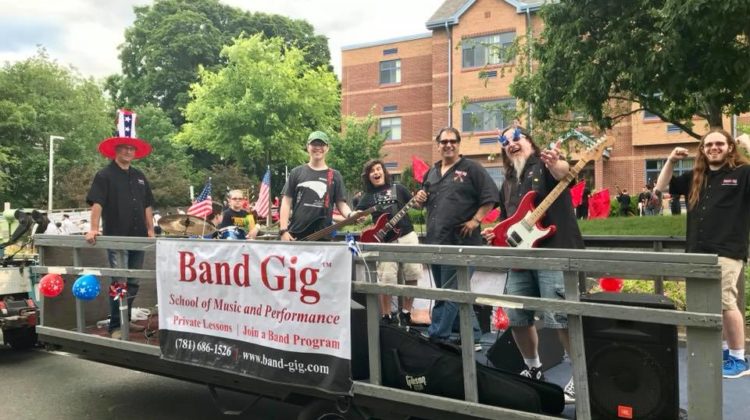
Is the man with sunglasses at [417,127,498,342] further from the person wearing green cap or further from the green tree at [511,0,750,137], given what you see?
the green tree at [511,0,750,137]

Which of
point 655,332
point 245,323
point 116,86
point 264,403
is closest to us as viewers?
point 655,332

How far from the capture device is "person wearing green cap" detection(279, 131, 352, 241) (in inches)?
205

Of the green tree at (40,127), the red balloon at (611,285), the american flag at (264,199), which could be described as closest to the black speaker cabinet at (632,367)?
the red balloon at (611,285)

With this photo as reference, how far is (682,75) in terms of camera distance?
891cm

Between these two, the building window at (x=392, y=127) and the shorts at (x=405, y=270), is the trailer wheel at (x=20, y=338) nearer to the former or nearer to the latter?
the shorts at (x=405, y=270)

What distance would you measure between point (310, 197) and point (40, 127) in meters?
33.7

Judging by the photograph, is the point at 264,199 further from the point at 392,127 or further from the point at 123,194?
the point at 392,127

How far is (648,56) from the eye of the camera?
29.6 feet

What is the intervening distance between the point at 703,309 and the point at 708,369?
260 millimetres

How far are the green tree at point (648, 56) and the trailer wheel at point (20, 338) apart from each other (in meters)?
9.17

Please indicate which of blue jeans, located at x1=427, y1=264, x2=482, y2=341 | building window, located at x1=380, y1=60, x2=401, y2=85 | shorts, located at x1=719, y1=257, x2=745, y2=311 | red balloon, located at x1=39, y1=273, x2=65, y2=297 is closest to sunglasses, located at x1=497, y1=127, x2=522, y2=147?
blue jeans, located at x1=427, y1=264, x2=482, y2=341

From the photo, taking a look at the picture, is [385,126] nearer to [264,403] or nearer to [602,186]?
[602,186]

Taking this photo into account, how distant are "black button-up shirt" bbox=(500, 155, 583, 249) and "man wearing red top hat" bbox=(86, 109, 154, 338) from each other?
334 cm

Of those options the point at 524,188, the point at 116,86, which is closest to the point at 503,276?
the point at 524,188
